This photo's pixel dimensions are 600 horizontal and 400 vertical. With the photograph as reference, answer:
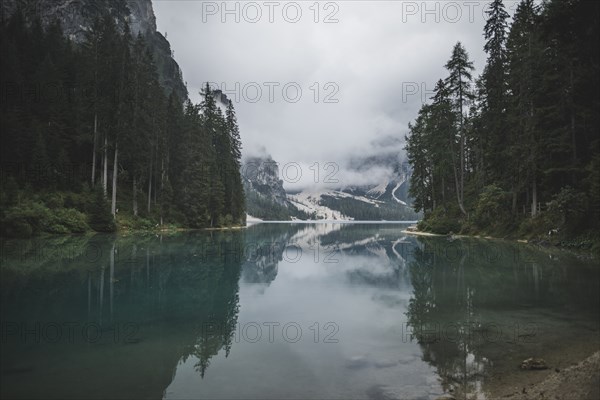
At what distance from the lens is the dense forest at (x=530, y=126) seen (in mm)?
12273

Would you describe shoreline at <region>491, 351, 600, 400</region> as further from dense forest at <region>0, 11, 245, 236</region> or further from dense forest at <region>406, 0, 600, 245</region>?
dense forest at <region>0, 11, 245, 236</region>

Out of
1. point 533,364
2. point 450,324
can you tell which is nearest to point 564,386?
point 533,364

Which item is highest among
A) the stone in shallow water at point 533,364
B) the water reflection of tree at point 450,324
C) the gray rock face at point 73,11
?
the gray rock face at point 73,11

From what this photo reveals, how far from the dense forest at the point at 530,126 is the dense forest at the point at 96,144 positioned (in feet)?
112

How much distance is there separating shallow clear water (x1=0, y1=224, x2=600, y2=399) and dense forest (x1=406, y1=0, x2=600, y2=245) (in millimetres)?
7064

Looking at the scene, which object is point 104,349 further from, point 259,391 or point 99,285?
point 99,285

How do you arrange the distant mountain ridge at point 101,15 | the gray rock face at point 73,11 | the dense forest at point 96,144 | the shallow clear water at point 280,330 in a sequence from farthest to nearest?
the distant mountain ridge at point 101,15 → the gray rock face at point 73,11 → the dense forest at point 96,144 → the shallow clear water at point 280,330

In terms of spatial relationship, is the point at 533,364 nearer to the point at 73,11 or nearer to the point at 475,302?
the point at 475,302

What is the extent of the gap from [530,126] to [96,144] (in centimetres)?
4430

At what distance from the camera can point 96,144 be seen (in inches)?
1732

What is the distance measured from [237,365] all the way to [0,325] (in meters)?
6.02

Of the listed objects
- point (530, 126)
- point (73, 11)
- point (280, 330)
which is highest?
point (73, 11)

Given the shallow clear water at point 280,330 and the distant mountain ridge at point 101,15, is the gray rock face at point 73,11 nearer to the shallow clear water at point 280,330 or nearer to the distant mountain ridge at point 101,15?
the distant mountain ridge at point 101,15

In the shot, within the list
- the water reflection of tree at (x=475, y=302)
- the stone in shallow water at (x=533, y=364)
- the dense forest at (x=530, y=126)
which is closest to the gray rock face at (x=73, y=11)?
the dense forest at (x=530, y=126)
